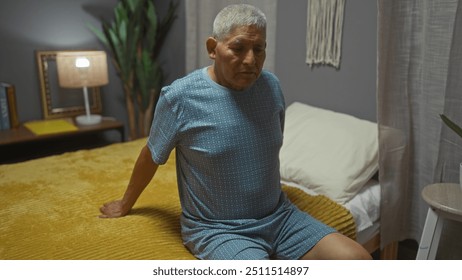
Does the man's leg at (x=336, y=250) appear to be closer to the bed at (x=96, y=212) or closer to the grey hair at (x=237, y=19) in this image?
the bed at (x=96, y=212)

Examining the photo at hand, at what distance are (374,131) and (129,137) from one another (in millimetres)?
1993

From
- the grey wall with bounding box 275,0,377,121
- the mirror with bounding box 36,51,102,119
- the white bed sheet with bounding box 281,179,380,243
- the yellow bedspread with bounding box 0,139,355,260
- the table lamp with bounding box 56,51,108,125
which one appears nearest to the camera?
the yellow bedspread with bounding box 0,139,355,260

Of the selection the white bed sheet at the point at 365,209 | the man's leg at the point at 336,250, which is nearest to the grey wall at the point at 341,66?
the white bed sheet at the point at 365,209

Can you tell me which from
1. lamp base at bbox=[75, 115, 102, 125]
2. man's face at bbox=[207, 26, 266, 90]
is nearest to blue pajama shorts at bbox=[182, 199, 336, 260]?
man's face at bbox=[207, 26, 266, 90]

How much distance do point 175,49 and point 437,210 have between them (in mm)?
2058

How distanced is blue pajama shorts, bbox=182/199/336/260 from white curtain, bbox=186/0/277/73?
1.02 metres

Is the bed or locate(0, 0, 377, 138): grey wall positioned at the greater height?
locate(0, 0, 377, 138): grey wall

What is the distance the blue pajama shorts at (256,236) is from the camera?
1.04 meters

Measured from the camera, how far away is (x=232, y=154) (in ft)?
3.58

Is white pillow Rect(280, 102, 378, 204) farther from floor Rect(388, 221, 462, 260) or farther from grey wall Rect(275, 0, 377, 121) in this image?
floor Rect(388, 221, 462, 260)

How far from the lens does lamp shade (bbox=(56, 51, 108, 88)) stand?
8.16 feet

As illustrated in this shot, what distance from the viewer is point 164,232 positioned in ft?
4.09

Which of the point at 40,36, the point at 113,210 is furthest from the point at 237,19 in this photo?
the point at 40,36

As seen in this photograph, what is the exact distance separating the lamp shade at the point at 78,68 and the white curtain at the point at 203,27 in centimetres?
59
